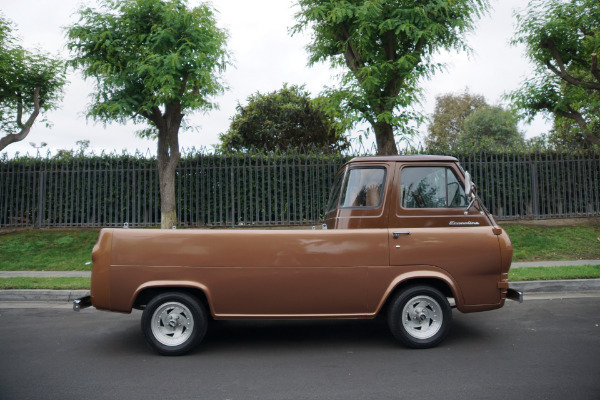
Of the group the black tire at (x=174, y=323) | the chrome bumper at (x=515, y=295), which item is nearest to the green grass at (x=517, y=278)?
the chrome bumper at (x=515, y=295)

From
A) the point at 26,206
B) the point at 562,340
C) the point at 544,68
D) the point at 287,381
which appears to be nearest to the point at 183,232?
the point at 287,381

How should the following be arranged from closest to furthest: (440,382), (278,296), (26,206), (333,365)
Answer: (440,382) → (333,365) → (278,296) → (26,206)

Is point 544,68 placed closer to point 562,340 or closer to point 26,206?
point 562,340

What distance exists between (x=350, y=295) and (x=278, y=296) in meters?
0.77

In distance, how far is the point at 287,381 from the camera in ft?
13.1

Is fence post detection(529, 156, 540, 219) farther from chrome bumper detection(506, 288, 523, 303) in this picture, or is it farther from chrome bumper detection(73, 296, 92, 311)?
chrome bumper detection(73, 296, 92, 311)

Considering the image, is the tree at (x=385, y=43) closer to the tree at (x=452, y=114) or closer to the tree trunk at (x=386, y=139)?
the tree trunk at (x=386, y=139)

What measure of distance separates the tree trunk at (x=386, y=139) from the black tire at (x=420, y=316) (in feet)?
27.6

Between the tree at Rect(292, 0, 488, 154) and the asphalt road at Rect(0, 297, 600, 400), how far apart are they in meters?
7.13

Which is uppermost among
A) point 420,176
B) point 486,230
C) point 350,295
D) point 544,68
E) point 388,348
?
point 544,68

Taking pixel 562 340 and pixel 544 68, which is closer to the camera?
pixel 562 340

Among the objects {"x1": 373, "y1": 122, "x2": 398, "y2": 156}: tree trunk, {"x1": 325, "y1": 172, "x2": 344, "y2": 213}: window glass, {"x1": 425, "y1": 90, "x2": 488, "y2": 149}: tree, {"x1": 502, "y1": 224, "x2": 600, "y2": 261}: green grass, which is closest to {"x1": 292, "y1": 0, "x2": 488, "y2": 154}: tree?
{"x1": 373, "y1": 122, "x2": 398, "y2": 156}: tree trunk

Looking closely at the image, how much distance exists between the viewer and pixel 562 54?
14641 mm

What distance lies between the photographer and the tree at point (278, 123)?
2606 centimetres
